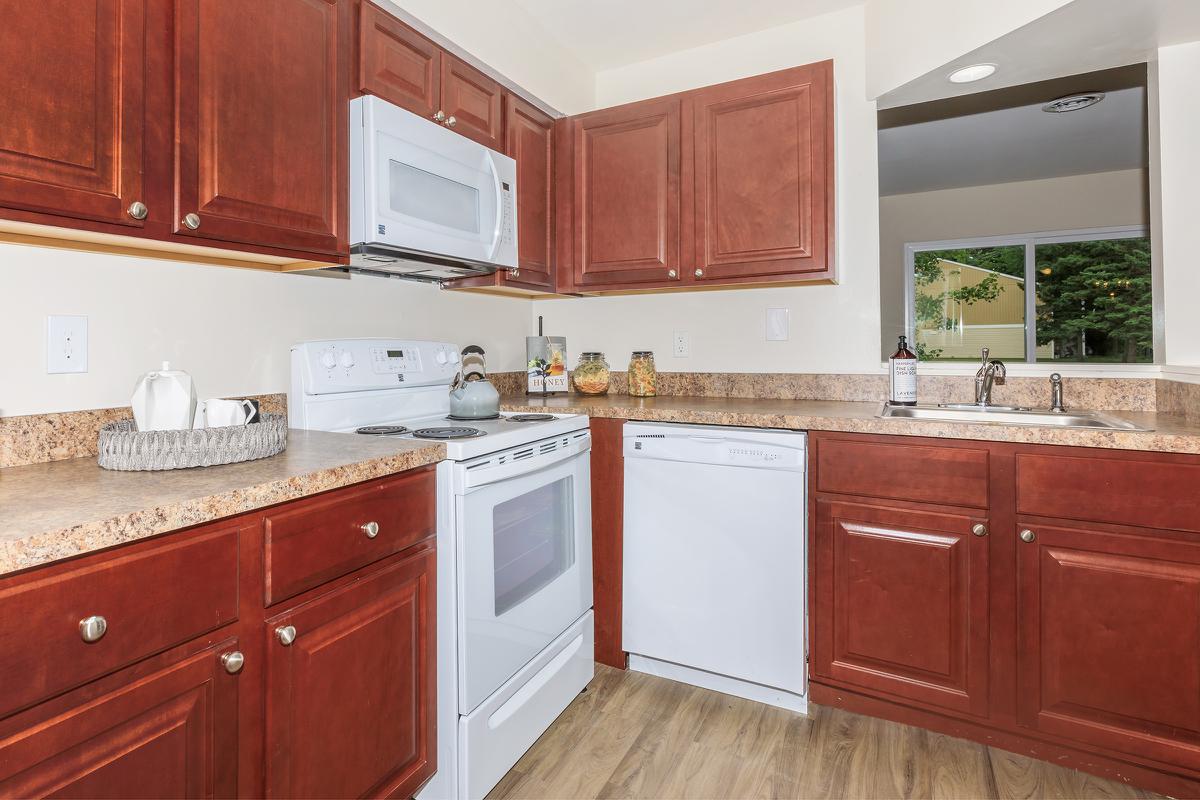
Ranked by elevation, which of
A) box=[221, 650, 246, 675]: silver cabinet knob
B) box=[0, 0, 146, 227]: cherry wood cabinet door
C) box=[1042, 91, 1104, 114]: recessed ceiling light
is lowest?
box=[221, 650, 246, 675]: silver cabinet knob

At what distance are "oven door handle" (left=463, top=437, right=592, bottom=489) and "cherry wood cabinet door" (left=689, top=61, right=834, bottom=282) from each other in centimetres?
80

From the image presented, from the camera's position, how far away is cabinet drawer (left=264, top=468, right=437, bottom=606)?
106 centimetres

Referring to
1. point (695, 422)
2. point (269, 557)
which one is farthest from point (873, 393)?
point (269, 557)

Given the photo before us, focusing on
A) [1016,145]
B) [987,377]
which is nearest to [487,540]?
[987,377]

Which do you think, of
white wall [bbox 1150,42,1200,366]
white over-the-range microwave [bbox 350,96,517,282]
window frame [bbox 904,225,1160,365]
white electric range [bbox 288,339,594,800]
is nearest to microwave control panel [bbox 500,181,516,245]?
→ white over-the-range microwave [bbox 350,96,517,282]

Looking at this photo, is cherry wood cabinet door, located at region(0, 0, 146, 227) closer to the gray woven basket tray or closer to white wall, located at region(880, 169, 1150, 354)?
the gray woven basket tray

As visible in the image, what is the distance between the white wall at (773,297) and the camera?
2273 mm

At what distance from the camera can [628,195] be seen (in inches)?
92.5

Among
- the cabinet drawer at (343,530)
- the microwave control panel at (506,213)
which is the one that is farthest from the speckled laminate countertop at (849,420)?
the cabinet drawer at (343,530)

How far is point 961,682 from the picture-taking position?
1.68 metres

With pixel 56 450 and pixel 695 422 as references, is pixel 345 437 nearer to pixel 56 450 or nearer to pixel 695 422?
pixel 56 450

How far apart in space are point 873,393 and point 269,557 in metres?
2.03

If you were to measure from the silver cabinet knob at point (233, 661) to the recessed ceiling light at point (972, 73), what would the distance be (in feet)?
7.82

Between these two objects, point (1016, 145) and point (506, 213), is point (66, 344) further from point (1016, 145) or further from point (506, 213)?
point (1016, 145)
